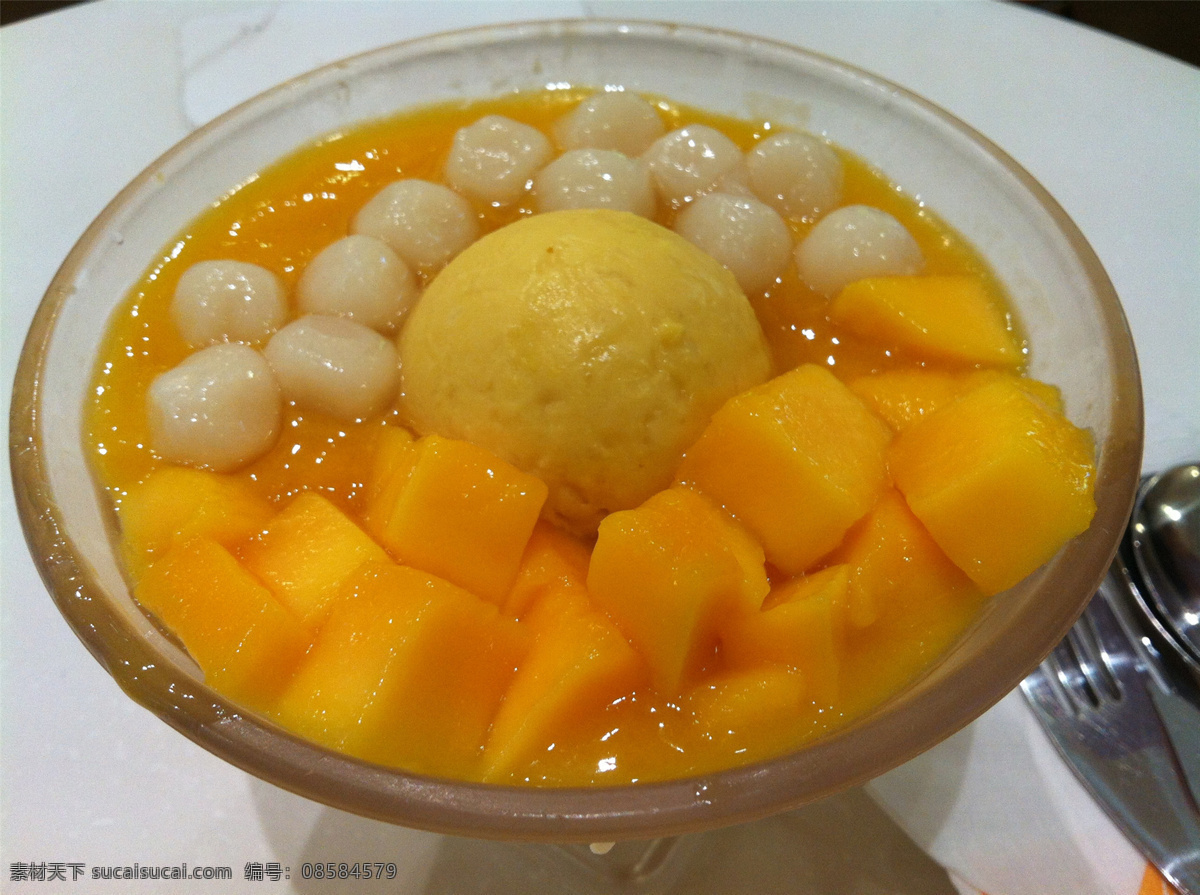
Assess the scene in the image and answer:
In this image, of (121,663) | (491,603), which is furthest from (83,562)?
(491,603)

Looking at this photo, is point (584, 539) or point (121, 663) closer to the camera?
point (121, 663)

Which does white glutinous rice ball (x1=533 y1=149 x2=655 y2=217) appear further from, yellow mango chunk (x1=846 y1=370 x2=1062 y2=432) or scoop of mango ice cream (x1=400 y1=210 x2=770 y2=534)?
yellow mango chunk (x1=846 y1=370 x2=1062 y2=432)

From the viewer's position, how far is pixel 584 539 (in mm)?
870

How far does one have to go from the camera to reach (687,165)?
1.16 meters

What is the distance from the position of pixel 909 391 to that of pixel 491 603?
0.49 m

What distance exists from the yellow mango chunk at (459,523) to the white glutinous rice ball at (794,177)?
653mm

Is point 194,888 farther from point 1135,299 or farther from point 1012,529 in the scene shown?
point 1135,299

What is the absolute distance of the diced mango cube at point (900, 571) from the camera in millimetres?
706

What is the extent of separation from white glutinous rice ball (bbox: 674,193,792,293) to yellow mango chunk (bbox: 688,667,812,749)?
55 centimetres

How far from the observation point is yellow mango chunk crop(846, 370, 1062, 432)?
2.75ft

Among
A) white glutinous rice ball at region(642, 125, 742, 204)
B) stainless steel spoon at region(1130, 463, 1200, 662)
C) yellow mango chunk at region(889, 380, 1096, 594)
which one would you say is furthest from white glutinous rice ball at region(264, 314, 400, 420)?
stainless steel spoon at region(1130, 463, 1200, 662)

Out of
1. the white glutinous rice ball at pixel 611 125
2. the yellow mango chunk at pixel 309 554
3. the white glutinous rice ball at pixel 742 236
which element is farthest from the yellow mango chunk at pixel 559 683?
the white glutinous rice ball at pixel 611 125

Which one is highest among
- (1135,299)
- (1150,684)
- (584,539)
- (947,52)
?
(947,52)

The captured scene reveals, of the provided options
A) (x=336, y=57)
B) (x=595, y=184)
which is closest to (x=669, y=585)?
(x=595, y=184)
